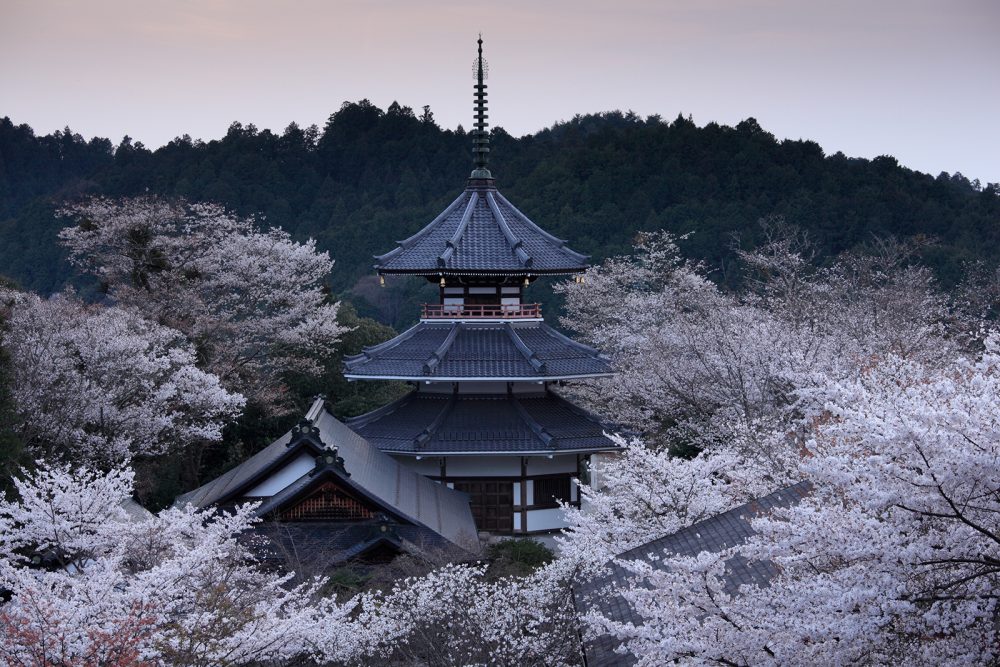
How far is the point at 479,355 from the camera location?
26.4 m

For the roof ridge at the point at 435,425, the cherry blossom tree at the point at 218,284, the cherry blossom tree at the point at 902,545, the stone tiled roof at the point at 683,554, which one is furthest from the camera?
the cherry blossom tree at the point at 218,284

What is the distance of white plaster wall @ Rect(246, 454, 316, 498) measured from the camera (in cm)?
2081

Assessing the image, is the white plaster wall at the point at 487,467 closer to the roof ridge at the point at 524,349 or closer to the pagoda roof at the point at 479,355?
the pagoda roof at the point at 479,355

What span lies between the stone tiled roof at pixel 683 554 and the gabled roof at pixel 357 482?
6.10m

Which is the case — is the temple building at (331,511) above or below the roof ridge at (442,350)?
below

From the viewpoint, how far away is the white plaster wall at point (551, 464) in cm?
2578

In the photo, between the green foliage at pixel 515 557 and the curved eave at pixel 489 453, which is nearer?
the green foliage at pixel 515 557

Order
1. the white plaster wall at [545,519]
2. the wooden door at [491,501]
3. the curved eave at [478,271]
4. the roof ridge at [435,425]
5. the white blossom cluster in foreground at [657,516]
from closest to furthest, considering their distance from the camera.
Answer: the white blossom cluster in foreground at [657,516] → the roof ridge at [435,425] → the wooden door at [491,501] → the white plaster wall at [545,519] → the curved eave at [478,271]

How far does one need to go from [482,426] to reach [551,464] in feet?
5.77

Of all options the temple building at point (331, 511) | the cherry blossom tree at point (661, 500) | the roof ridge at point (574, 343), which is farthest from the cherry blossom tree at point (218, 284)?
the cherry blossom tree at point (661, 500)

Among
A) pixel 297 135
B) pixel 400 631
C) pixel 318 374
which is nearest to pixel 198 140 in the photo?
pixel 297 135

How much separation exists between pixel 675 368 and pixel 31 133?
76.4 meters

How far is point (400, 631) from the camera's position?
51.5ft

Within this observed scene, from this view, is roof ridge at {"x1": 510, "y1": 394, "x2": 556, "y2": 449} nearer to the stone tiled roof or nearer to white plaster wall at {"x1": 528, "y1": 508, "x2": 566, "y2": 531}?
white plaster wall at {"x1": 528, "y1": 508, "x2": 566, "y2": 531}
